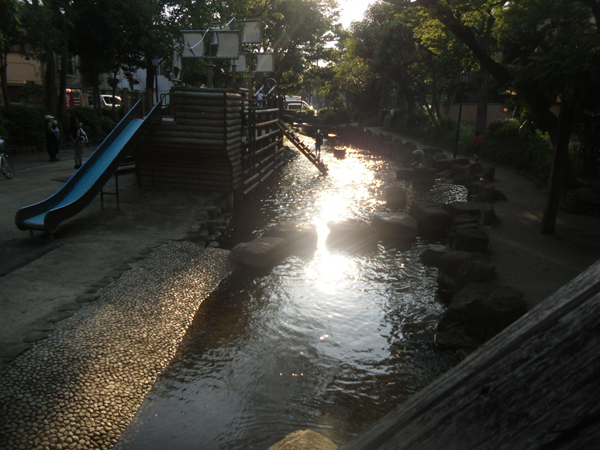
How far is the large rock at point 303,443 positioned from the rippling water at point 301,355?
66 centimetres

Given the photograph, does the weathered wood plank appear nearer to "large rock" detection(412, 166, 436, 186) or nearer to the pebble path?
the pebble path

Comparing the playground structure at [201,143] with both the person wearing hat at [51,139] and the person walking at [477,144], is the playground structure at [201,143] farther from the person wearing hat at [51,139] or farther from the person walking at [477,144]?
the person walking at [477,144]

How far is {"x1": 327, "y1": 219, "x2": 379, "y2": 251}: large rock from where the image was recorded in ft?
36.8

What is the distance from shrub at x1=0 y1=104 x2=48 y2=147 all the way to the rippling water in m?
15.6

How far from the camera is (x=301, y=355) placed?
6.12m

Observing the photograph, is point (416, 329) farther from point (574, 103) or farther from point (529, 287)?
point (574, 103)

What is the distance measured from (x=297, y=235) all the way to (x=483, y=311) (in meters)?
5.66

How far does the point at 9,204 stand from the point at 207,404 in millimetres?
8957

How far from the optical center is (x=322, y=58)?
46156 millimetres

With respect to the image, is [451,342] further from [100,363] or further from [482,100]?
[482,100]

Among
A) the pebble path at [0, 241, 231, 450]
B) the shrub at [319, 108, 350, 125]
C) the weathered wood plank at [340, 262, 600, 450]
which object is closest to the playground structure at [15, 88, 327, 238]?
the pebble path at [0, 241, 231, 450]

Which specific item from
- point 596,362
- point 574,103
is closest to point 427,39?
point 574,103

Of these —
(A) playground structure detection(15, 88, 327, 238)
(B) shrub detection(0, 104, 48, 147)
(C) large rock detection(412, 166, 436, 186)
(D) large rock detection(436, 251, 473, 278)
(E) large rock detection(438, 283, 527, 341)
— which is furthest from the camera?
(C) large rock detection(412, 166, 436, 186)

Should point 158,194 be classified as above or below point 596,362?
below
